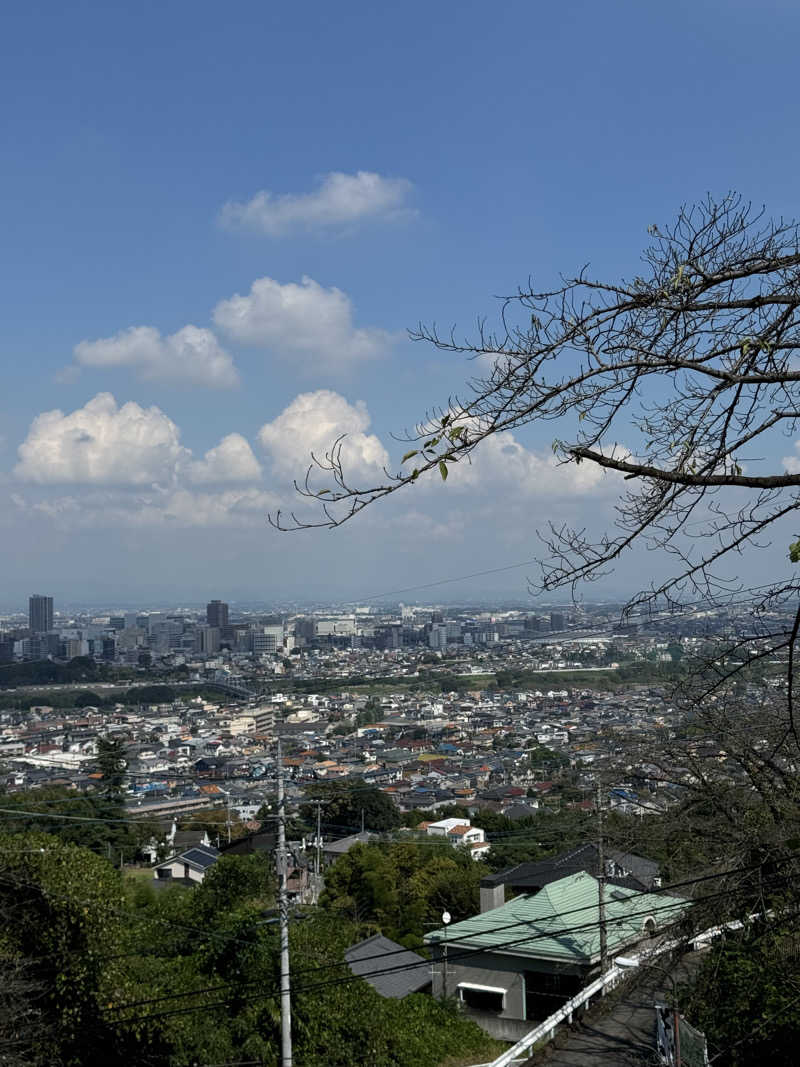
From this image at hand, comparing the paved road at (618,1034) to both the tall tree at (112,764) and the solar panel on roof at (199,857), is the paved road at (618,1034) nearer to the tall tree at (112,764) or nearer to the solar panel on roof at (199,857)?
the tall tree at (112,764)

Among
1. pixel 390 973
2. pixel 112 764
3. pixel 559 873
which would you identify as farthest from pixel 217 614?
pixel 390 973

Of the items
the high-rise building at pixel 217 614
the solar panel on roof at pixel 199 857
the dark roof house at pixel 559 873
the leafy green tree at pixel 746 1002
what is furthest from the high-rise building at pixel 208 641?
the leafy green tree at pixel 746 1002

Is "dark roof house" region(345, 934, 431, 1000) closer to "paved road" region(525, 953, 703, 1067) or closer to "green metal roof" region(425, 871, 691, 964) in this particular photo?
"green metal roof" region(425, 871, 691, 964)

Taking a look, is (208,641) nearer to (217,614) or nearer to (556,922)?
(217,614)

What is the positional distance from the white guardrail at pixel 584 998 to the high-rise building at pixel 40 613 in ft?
154

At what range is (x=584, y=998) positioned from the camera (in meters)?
9.22

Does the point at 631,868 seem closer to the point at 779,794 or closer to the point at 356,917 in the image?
the point at 356,917

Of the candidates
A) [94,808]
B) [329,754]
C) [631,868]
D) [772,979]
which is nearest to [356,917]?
[631,868]

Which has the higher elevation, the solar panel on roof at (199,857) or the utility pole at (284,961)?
the utility pole at (284,961)

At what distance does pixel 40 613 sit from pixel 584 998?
160 feet

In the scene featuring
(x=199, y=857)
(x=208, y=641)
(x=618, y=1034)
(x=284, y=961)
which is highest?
(x=208, y=641)

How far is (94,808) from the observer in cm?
2156

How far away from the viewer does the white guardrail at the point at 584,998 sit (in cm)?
693

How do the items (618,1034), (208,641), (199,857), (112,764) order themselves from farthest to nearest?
(208,641) < (199,857) < (112,764) < (618,1034)
